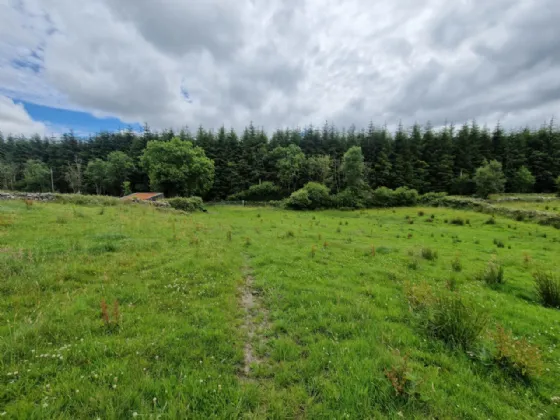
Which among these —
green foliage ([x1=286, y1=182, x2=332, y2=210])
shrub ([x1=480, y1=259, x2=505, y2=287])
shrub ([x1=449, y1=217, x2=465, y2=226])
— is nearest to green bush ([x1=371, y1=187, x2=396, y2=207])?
green foliage ([x1=286, y1=182, x2=332, y2=210])

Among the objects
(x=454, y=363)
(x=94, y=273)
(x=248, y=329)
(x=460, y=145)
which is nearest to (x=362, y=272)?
(x=454, y=363)

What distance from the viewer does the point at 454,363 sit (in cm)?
388

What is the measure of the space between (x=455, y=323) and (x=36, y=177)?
3615 inches

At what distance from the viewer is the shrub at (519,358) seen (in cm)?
352

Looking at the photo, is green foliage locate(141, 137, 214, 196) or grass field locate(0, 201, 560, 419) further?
green foliage locate(141, 137, 214, 196)

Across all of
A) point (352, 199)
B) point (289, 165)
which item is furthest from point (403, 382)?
point (289, 165)

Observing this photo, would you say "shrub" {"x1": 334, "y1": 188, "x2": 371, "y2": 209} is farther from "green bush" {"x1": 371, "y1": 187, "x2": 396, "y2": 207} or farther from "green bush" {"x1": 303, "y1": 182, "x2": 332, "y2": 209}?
"green bush" {"x1": 303, "y1": 182, "x2": 332, "y2": 209}

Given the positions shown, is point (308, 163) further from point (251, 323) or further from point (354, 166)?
point (251, 323)

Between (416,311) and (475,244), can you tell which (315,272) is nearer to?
(416,311)

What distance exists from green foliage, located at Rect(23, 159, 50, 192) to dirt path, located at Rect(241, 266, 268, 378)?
8667cm

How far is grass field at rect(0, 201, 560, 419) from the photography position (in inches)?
116

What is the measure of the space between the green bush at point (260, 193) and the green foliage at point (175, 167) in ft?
39.0

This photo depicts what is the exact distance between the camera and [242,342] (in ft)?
14.1

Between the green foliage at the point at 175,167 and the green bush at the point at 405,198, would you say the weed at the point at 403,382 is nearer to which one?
the green foliage at the point at 175,167
